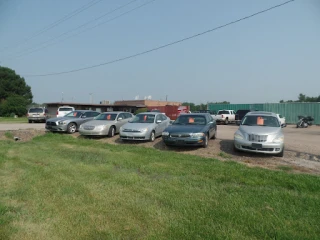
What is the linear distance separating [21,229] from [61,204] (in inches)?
31.4

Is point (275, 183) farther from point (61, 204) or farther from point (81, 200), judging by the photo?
point (61, 204)

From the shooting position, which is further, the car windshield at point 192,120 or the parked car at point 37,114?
the parked car at point 37,114

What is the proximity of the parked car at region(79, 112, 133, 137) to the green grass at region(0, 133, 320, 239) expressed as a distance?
19.6ft

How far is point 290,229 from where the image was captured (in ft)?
10.6

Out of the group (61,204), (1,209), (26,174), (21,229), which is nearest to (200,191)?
(61,204)

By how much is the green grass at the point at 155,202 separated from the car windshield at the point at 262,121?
349 centimetres

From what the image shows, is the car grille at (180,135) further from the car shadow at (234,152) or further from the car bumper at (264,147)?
the car bumper at (264,147)

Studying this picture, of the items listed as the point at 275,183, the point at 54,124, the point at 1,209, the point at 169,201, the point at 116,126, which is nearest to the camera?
the point at 1,209

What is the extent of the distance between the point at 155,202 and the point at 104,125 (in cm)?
934

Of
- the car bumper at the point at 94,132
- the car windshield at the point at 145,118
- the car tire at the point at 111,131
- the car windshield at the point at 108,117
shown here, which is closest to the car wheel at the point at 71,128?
the car windshield at the point at 108,117

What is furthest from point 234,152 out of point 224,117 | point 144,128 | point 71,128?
point 224,117

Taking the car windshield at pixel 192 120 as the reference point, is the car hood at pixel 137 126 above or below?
below

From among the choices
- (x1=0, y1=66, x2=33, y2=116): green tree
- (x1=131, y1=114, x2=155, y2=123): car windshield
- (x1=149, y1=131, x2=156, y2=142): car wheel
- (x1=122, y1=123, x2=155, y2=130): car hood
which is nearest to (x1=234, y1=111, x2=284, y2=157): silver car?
(x1=149, y1=131, x2=156, y2=142): car wheel

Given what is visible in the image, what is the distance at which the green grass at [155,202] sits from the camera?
3203 millimetres
